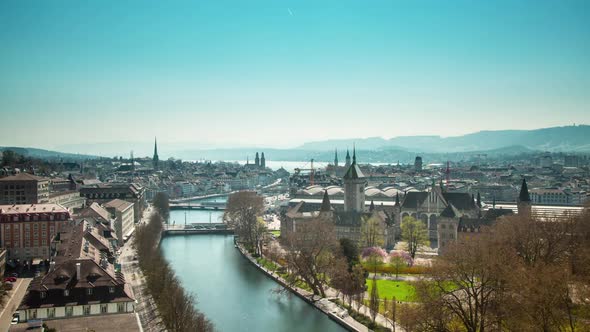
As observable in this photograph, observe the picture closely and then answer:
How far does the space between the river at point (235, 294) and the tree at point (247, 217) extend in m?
1.80

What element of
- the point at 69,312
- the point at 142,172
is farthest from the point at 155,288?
the point at 142,172

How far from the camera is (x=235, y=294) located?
124ft

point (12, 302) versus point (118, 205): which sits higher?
point (118, 205)

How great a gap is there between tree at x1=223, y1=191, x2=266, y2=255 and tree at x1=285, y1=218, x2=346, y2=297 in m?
14.3

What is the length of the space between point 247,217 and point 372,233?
1377 cm

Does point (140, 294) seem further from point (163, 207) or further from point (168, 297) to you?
point (163, 207)

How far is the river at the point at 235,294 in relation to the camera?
31375 mm

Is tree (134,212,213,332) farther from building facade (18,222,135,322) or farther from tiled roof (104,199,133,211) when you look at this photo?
tiled roof (104,199,133,211)

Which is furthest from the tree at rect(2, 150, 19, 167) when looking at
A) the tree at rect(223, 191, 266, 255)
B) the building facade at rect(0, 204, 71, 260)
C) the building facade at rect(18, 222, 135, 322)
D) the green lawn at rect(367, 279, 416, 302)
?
the green lawn at rect(367, 279, 416, 302)

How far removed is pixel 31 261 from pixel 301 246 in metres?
19.1

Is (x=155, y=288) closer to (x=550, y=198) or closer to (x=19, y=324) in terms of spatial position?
(x=19, y=324)

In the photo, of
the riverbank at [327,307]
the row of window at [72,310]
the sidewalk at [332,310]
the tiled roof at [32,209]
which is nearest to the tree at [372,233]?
the sidewalk at [332,310]

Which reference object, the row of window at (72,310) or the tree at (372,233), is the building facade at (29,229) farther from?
the tree at (372,233)

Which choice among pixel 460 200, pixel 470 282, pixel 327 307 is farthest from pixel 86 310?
pixel 460 200
